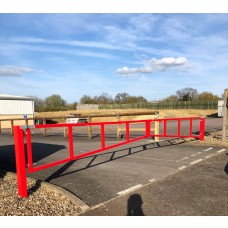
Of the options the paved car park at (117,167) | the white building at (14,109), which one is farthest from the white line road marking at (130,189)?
the white building at (14,109)

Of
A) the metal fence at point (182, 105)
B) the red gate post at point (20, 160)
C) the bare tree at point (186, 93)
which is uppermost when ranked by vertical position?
the bare tree at point (186, 93)

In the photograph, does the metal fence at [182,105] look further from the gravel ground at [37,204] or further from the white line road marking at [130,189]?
the gravel ground at [37,204]

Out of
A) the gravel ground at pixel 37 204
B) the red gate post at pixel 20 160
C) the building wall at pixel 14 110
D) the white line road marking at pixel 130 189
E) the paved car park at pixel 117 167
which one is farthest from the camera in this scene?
the building wall at pixel 14 110

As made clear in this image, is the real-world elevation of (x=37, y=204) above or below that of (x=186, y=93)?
below

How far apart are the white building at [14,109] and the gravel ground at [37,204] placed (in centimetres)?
2083

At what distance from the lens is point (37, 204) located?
3.89m

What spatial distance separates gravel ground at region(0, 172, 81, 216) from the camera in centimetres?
362

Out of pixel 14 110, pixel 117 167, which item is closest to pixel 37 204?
pixel 117 167

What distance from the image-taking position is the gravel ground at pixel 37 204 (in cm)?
362

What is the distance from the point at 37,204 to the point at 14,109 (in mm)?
24176

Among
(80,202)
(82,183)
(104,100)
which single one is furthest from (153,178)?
(104,100)

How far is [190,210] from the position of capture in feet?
12.1

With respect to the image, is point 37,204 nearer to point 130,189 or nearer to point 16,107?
point 130,189

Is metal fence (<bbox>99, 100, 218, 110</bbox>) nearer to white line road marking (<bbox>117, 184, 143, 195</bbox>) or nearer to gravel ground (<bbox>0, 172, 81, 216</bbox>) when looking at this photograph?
white line road marking (<bbox>117, 184, 143, 195</bbox>)
